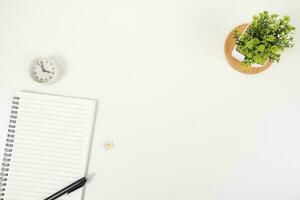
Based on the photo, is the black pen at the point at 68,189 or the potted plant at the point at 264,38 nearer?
the potted plant at the point at 264,38

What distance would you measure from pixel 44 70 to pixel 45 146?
340 mm

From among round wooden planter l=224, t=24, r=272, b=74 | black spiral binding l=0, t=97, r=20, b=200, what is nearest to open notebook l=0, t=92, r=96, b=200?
black spiral binding l=0, t=97, r=20, b=200

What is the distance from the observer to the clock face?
125 centimetres

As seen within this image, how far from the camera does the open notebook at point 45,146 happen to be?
4.16 ft

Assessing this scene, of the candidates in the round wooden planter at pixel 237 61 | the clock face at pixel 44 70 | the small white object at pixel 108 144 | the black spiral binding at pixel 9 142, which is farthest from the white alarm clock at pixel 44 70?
the round wooden planter at pixel 237 61

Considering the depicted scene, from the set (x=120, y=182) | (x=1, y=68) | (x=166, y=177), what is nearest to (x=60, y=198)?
(x=120, y=182)

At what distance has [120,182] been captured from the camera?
51.4 inches

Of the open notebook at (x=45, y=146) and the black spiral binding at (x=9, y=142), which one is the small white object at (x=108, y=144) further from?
the black spiral binding at (x=9, y=142)

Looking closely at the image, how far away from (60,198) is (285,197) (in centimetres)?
104

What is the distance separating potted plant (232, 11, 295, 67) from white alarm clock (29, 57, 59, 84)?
0.80 metres

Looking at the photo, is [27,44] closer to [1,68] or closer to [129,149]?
[1,68]

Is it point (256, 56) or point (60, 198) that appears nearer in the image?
point (256, 56)

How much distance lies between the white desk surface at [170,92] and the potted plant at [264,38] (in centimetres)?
19

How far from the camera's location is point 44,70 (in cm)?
126
